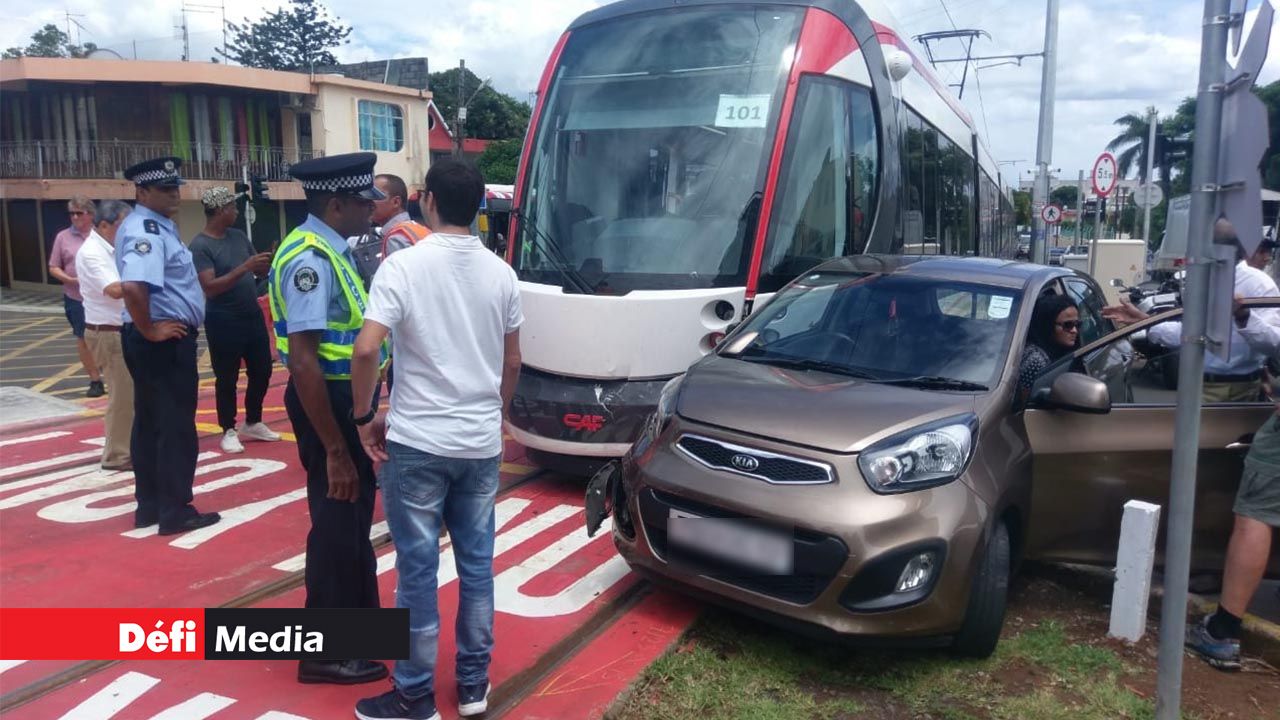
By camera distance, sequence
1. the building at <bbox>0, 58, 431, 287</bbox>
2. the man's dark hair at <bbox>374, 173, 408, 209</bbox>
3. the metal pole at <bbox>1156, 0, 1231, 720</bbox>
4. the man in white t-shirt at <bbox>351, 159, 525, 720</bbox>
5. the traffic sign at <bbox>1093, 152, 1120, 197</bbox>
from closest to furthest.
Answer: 1. the metal pole at <bbox>1156, 0, 1231, 720</bbox>
2. the man in white t-shirt at <bbox>351, 159, 525, 720</bbox>
3. the man's dark hair at <bbox>374, 173, 408, 209</bbox>
4. the traffic sign at <bbox>1093, 152, 1120, 197</bbox>
5. the building at <bbox>0, 58, 431, 287</bbox>

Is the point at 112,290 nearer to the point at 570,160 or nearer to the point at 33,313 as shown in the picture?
the point at 570,160

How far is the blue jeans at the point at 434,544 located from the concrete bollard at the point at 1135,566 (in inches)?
106

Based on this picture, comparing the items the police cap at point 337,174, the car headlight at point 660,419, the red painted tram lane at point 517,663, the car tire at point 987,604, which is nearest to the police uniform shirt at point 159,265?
the red painted tram lane at point 517,663

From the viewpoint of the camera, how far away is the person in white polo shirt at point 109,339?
21.0ft

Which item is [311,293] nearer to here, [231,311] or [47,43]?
[231,311]

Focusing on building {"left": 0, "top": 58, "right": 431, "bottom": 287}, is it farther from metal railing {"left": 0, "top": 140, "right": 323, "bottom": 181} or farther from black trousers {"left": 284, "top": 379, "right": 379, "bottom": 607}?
black trousers {"left": 284, "top": 379, "right": 379, "bottom": 607}

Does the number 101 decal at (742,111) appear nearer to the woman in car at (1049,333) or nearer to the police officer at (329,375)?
the woman in car at (1049,333)

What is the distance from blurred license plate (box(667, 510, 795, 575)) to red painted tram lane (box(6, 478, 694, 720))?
1.63 feet

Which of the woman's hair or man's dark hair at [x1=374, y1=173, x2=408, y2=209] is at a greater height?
man's dark hair at [x1=374, y1=173, x2=408, y2=209]

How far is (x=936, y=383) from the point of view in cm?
427

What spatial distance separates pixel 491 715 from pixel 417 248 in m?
1.70

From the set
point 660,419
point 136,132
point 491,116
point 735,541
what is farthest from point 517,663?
point 491,116

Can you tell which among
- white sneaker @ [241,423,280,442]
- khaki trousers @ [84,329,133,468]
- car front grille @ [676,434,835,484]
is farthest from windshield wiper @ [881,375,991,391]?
white sneaker @ [241,423,280,442]

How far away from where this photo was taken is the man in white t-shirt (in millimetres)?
3090
